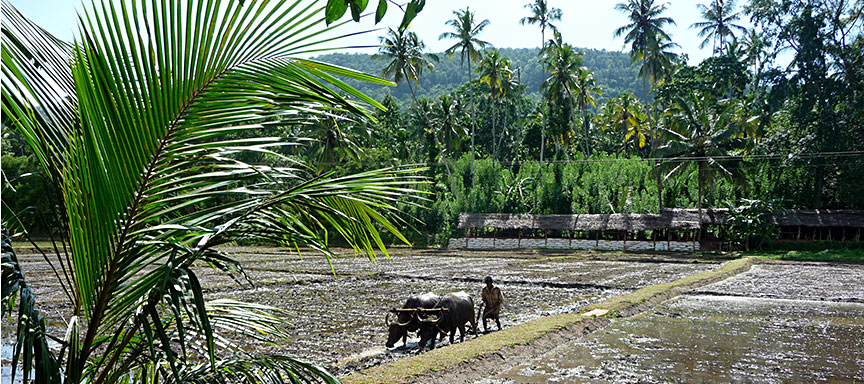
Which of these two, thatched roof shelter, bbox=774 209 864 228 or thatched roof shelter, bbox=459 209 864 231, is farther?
thatched roof shelter, bbox=459 209 864 231

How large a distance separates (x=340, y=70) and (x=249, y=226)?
2.29ft

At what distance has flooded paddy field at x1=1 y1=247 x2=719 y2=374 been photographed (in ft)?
32.9

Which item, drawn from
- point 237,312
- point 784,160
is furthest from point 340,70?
point 784,160

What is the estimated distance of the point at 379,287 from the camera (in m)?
18.5

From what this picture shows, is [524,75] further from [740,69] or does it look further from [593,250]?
[593,250]

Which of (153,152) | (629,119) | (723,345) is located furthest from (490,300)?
(629,119)

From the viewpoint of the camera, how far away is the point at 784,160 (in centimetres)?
3553

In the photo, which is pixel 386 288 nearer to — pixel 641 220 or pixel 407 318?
pixel 407 318

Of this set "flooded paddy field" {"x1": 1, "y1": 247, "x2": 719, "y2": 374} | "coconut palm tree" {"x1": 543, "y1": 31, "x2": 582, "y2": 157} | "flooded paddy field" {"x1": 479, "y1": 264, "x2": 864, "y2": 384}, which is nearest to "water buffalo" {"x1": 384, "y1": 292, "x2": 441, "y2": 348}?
"flooded paddy field" {"x1": 1, "y1": 247, "x2": 719, "y2": 374}

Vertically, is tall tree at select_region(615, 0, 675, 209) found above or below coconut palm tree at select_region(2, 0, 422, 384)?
above

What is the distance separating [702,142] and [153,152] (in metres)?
35.3

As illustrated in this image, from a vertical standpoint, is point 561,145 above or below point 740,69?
below

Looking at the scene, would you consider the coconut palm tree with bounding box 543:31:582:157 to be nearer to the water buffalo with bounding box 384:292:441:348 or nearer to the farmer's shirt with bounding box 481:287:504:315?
the farmer's shirt with bounding box 481:287:504:315

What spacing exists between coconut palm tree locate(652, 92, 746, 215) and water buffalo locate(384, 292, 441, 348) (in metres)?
27.8
